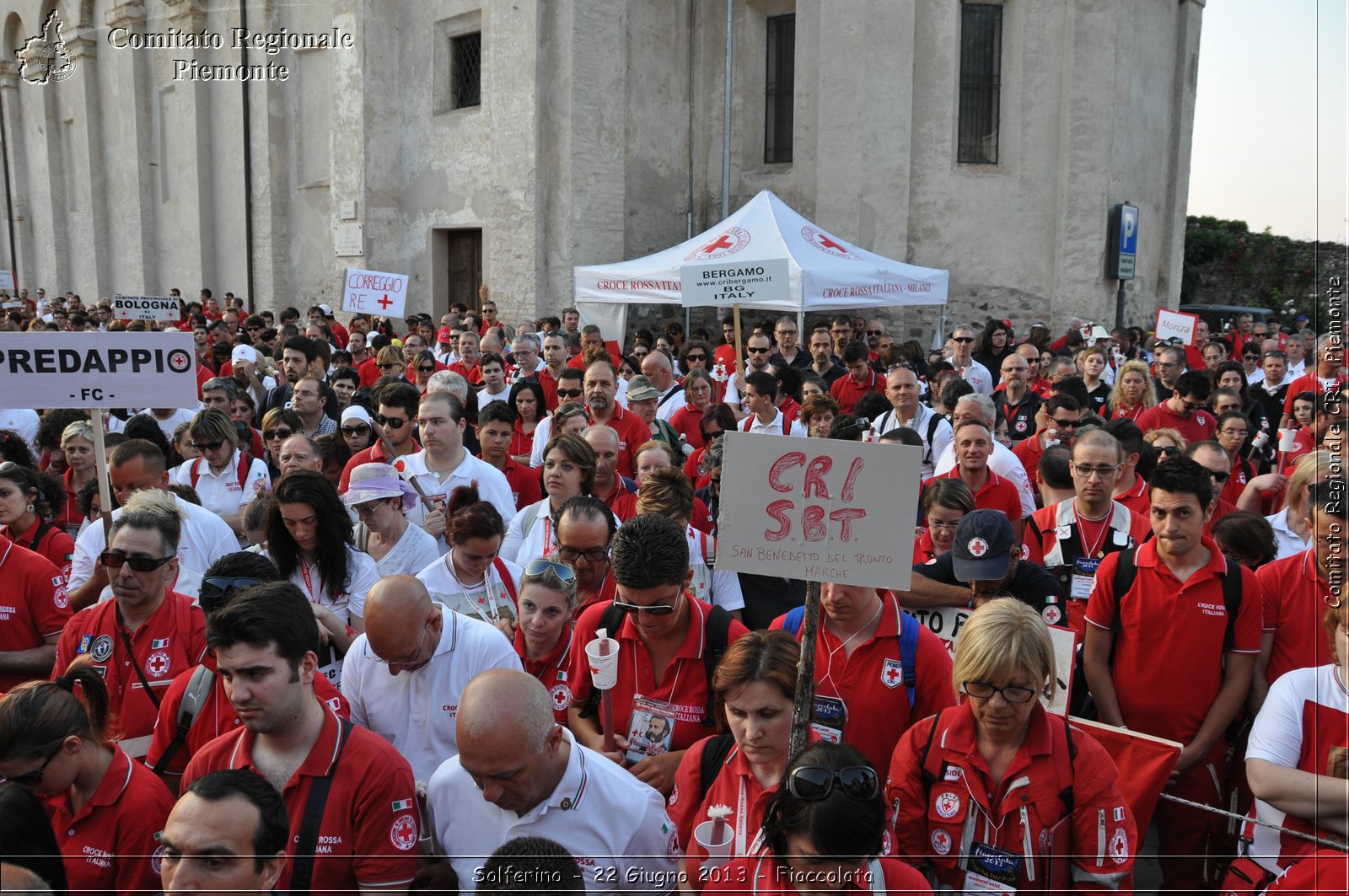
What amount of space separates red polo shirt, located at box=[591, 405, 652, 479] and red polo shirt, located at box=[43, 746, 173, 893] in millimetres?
4815

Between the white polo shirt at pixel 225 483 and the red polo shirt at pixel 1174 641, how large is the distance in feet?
17.1

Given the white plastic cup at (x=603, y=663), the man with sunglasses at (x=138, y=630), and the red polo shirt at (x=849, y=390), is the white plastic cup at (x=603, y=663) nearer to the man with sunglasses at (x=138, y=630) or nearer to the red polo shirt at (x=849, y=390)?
the man with sunglasses at (x=138, y=630)

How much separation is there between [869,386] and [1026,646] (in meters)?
7.96

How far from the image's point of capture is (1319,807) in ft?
9.86

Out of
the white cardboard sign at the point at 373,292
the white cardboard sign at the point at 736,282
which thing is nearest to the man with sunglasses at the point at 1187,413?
the white cardboard sign at the point at 736,282

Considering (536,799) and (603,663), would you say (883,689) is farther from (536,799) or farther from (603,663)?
(536,799)

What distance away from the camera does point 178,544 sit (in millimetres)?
4383

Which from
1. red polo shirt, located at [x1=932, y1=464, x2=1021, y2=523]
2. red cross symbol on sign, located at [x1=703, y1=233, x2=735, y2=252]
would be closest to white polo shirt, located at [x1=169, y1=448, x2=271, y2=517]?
red polo shirt, located at [x1=932, y1=464, x2=1021, y2=523]

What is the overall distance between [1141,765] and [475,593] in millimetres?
2851

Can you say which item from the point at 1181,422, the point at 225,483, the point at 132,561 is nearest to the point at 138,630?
the point at 132,561

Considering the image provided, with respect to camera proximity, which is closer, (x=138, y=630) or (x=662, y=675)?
(x=662, y=675)

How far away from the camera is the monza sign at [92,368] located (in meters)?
5.43

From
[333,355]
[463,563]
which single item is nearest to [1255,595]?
[463,563]

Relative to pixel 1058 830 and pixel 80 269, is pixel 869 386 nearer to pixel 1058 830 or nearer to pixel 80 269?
pixel 1058 830
